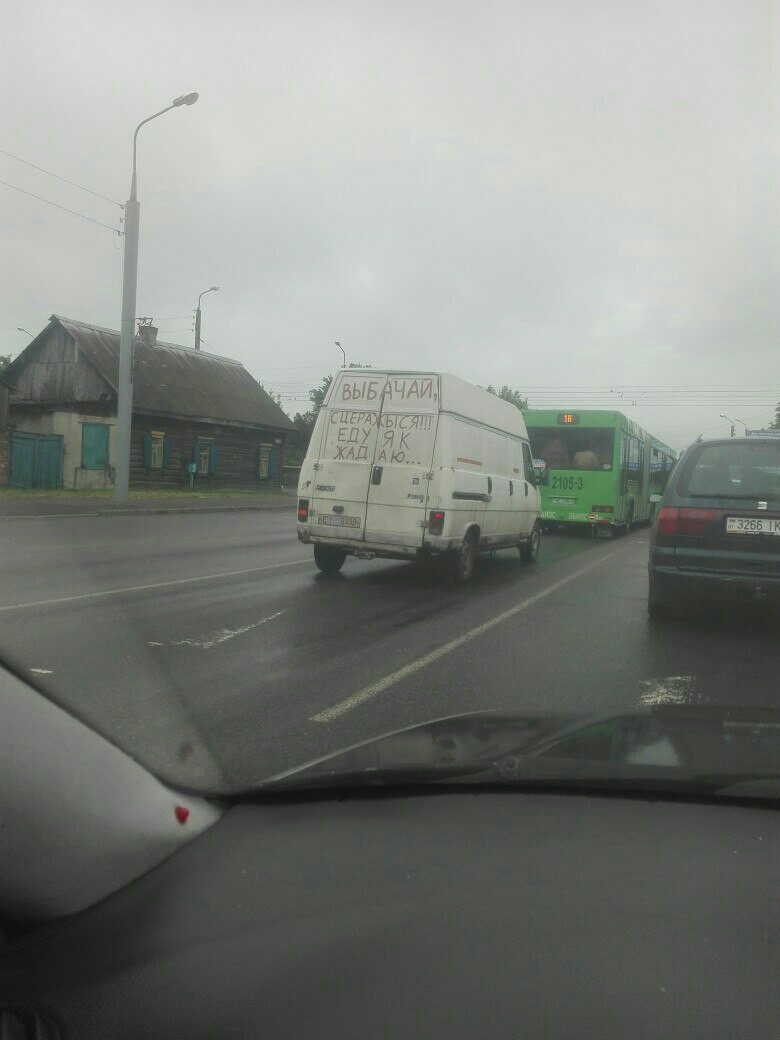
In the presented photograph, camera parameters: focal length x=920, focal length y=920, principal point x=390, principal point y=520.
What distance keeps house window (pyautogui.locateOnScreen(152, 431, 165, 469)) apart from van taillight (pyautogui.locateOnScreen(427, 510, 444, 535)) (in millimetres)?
28792

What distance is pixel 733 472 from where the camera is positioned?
8.02m

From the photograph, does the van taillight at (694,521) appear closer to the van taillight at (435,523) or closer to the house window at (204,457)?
the van taillight at (435,523)

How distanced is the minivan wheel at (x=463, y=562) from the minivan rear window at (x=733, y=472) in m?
3.81

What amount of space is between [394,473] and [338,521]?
92 cm

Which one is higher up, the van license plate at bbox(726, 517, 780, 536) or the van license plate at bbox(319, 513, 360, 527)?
A: the van license plate at bbox(726, 517, 780, 536)

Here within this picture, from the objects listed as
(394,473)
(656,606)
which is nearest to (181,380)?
(394,473)

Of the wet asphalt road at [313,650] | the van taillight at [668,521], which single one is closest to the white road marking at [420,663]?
the wet asphalt road at [313,650]

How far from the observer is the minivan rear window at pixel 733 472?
7883 mm

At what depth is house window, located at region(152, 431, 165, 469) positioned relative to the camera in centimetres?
3781

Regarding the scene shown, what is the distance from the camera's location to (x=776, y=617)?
→ 31.2 feet

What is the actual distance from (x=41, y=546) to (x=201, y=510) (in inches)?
475

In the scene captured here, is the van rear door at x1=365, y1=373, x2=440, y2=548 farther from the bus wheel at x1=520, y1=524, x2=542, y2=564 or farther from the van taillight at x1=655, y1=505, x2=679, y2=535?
the bus wheel at x1=520, y1=524, x2=542, y2=564

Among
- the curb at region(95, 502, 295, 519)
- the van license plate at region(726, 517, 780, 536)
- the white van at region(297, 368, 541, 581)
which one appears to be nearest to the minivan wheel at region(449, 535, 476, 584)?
the white van at region(297, 368, 541, 581)

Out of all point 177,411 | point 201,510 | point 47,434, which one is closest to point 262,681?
point 201,510
